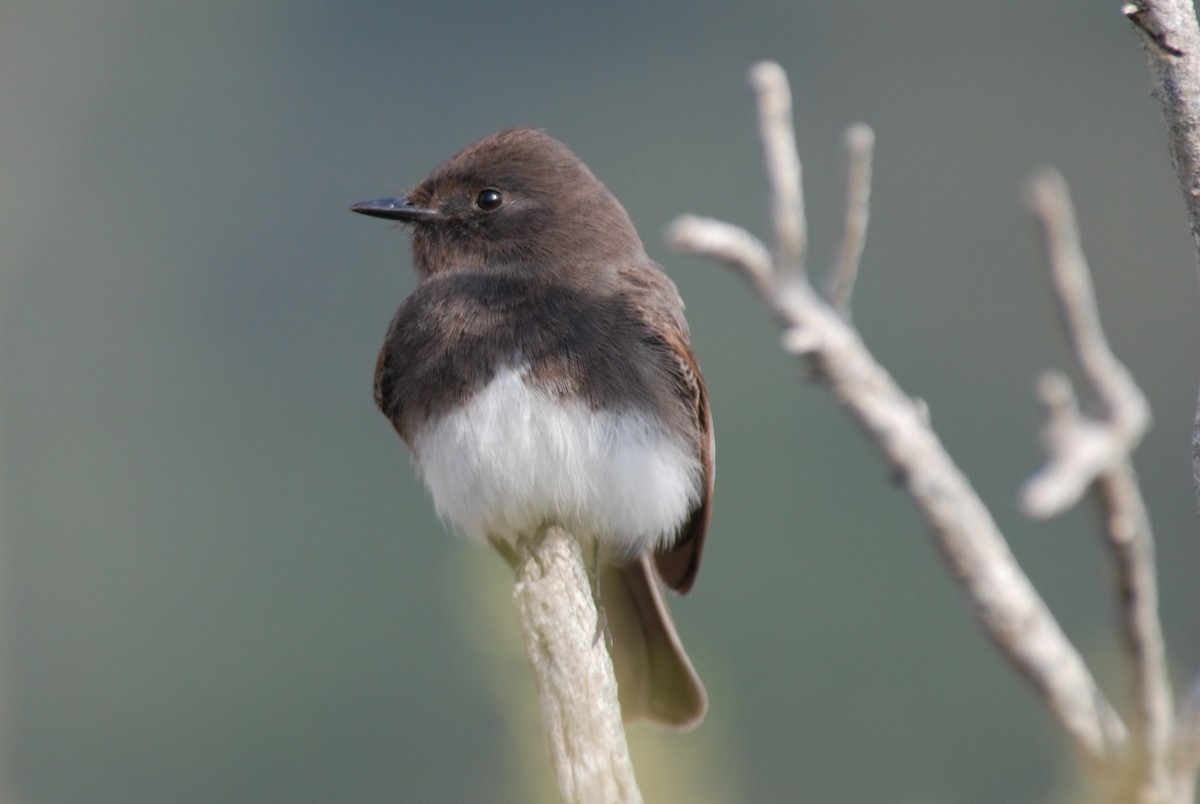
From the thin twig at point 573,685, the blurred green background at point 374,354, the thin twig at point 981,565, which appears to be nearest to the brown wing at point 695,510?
the thin twig at point 573,685

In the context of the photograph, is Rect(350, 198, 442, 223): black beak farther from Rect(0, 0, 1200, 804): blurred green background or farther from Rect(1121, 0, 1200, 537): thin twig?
Rect(0, 0, 1200, 804): blurred green background

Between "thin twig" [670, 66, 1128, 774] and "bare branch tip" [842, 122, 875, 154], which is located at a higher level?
"bare branch tip" [842, 122, 875, 154]

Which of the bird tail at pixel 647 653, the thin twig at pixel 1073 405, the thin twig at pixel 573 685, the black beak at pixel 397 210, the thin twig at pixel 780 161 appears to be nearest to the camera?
the thin twig at pixel 1073 405

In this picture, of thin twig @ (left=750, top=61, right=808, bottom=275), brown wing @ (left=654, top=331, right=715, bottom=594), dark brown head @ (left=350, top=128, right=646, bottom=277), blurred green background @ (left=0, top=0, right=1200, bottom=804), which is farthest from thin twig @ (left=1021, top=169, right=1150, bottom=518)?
blurred green background @ (left=0, top=0, right=1200, bottom=804)

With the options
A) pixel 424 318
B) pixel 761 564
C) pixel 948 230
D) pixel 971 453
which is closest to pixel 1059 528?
pixel 971 453

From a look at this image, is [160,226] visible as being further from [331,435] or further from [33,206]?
[33,206]

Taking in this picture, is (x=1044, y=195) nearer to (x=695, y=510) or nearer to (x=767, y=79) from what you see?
(x=767, y=79)

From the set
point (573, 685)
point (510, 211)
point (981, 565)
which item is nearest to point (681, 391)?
Result: point (510, 211)

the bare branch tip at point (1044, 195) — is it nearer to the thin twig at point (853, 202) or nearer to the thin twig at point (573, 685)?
the thin twig at point (853, 202)
